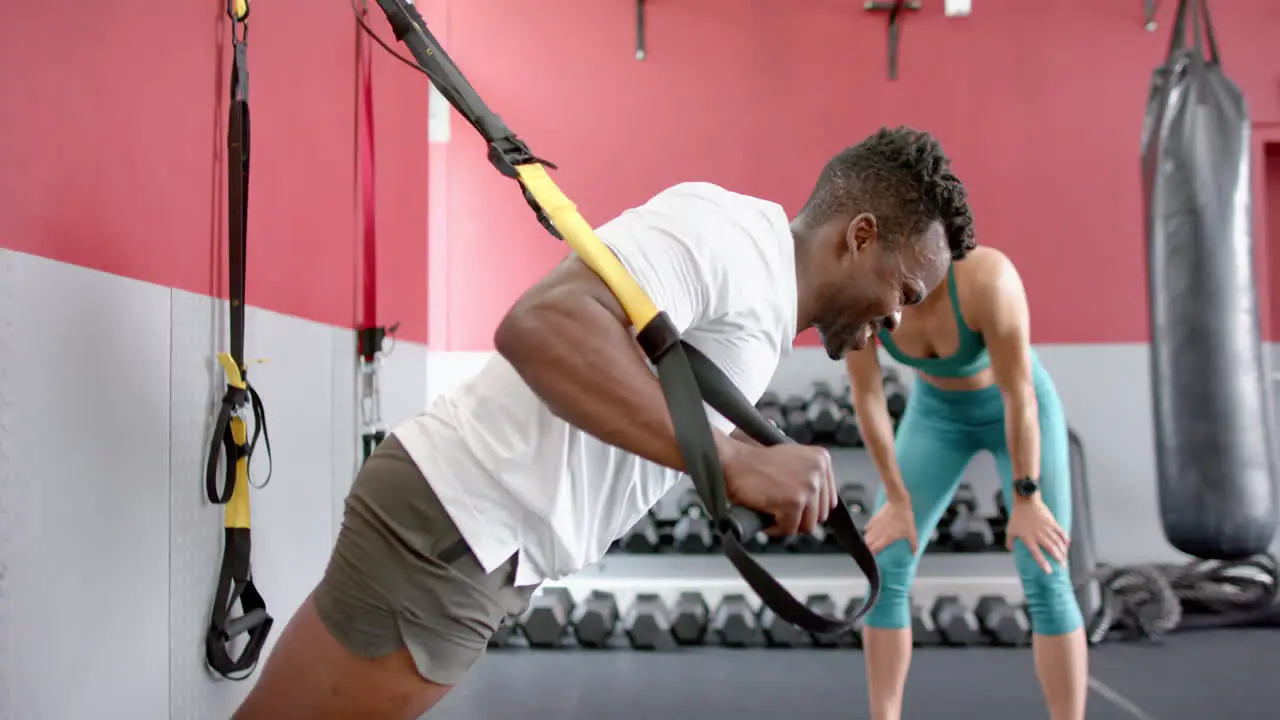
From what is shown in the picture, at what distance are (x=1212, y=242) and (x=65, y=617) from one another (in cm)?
270

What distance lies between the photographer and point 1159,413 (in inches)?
97.0

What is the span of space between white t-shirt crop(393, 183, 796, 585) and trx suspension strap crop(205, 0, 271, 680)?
2.94 feet

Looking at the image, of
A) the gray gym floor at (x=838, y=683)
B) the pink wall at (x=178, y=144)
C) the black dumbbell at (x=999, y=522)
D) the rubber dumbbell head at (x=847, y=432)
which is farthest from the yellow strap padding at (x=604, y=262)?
the black dumbbell at (x=999, y=522)

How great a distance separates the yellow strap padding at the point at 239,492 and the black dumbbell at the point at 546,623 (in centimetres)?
155

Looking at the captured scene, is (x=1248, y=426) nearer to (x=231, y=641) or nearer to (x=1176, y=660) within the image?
(x=1176, y=660)

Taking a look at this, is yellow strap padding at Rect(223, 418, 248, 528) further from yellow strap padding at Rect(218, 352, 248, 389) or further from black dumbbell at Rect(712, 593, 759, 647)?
black dumbbell at Rect(712, 593, 759, 647)

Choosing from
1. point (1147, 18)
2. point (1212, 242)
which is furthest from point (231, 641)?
point (1147, 18)

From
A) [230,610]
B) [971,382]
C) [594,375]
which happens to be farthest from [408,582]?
[971,382]

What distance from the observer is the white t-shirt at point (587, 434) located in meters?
0.80

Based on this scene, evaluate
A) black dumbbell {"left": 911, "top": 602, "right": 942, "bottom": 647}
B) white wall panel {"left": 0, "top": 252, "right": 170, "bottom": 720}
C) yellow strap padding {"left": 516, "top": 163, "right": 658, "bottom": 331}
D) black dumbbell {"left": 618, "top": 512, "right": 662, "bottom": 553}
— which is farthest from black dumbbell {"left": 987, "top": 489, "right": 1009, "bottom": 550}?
yellow strap padding {"left": 516, "top": 163, "right": 658, "bottom": 331}

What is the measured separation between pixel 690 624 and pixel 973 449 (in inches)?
56.3

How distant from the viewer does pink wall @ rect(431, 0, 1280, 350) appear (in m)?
3.88

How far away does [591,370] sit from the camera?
2.25 feet

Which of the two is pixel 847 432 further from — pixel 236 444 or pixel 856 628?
pixel 236 444
